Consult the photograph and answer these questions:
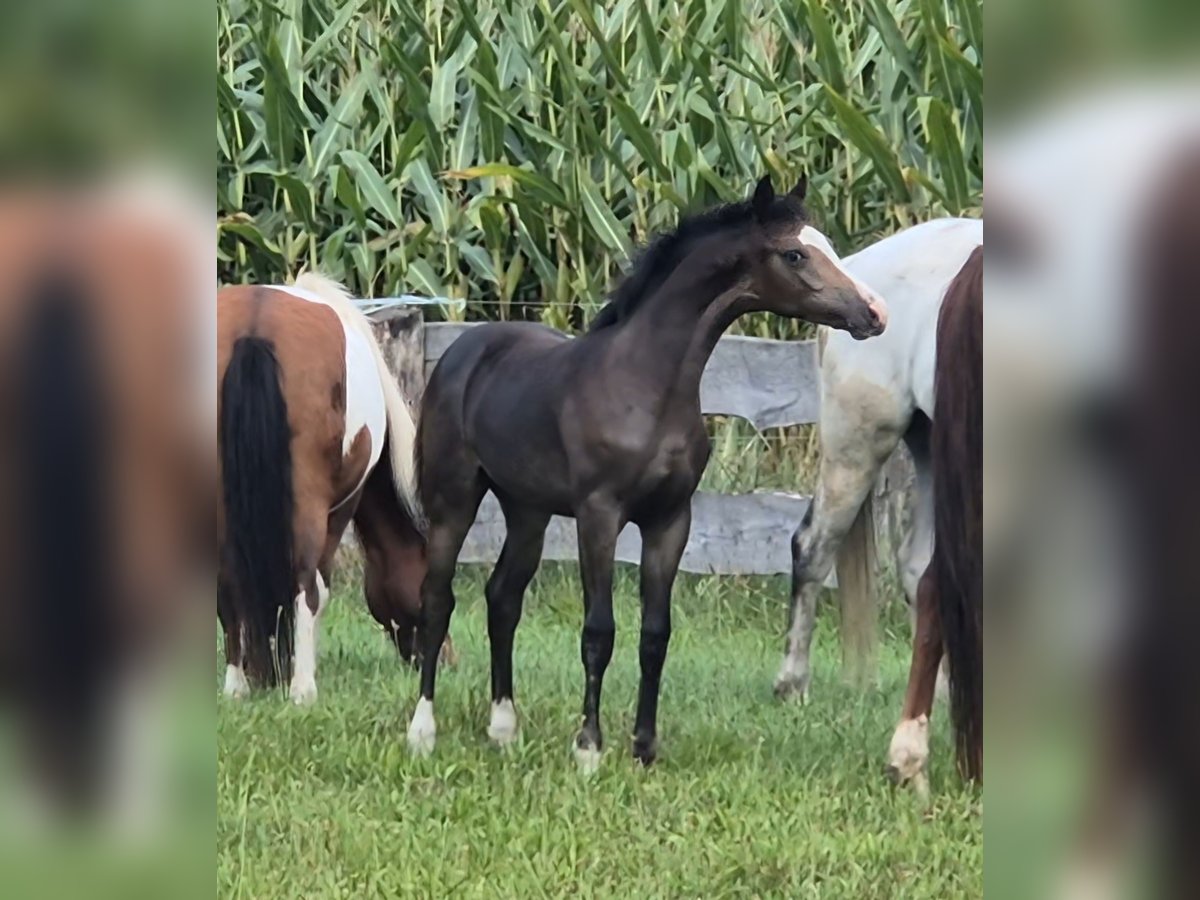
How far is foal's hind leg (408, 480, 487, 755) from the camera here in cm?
239

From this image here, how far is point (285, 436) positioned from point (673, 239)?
81 centimetres

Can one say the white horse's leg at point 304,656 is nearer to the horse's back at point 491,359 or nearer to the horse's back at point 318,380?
the horse's back at point 318,380

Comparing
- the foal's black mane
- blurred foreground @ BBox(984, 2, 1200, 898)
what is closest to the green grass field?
the foal's black mane

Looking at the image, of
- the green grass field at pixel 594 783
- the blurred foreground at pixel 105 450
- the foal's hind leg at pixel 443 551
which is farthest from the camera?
the foal's hind leg at pixel 443 551

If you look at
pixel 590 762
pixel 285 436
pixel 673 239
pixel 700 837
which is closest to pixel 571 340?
pixel 673 239

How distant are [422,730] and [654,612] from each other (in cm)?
48

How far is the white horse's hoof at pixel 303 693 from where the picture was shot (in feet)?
7.92

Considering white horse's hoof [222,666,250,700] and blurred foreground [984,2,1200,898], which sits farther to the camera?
white horse's hoof [222,666,250,700]

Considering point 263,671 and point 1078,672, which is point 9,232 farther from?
point 263,671

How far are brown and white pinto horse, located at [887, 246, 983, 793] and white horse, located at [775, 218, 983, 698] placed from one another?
0.15 meters

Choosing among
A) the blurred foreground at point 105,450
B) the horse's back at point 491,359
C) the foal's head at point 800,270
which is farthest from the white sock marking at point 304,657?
the blurred foreground at point 105,450

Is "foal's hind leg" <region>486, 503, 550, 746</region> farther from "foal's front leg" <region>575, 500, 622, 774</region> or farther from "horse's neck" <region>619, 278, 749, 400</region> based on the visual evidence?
"horse's neck" <region>619, 278, 749, 400</region>

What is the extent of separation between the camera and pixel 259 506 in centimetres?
234

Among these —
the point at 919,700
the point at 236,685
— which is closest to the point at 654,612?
the point at 919,700
